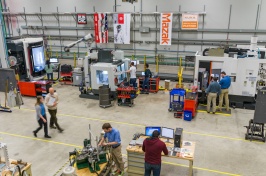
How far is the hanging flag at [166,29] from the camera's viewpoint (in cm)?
1719

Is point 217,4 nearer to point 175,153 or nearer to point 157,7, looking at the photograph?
point 157,7

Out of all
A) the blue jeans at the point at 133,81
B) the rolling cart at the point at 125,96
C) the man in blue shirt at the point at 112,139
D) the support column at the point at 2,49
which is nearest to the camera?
the man in blue shirt at the point at 112,139

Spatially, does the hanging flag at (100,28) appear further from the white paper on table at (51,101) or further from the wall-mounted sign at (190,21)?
the white paper on table at (51,101)

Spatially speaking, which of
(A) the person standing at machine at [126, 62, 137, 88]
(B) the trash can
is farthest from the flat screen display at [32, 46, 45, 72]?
(A) the person standing at machine at [126, 62, 137, 88]

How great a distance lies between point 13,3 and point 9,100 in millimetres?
13636

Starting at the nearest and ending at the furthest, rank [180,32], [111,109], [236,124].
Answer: [236,124]
[111,109]
[180,32]

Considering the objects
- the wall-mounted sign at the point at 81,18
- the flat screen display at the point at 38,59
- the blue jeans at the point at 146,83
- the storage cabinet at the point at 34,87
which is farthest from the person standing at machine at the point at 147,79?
the wall-mounted sign at the point at 81,18

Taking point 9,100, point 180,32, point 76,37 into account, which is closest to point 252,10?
point 180,32

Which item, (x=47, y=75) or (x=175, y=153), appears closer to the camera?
(x=175, y=153)

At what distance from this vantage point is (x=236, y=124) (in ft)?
33.6

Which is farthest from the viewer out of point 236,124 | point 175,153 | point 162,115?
point 162,115

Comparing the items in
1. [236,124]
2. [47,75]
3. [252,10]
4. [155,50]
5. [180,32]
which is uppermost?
[252,10]

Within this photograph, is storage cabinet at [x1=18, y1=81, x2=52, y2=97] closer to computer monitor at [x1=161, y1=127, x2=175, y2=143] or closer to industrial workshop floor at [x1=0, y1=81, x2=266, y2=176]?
industrial workshop floor at [x1=0, y1=81, x2=266, y2=176]

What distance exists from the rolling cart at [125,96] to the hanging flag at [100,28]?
8234mm
